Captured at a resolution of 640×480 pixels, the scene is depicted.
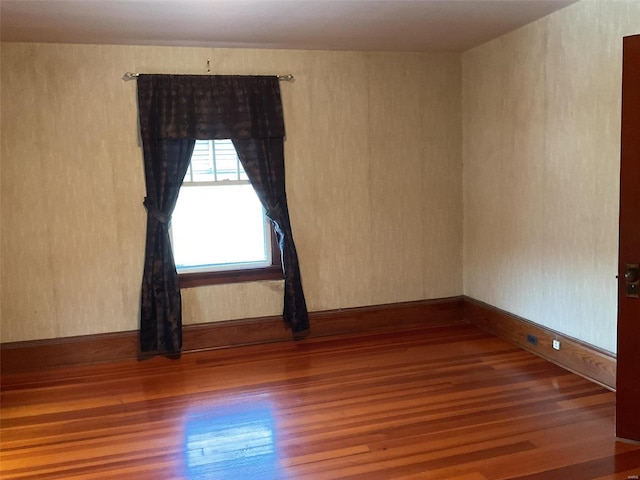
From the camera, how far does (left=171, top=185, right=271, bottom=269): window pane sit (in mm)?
4781

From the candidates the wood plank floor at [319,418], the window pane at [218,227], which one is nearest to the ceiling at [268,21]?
the window pane at [218,227]

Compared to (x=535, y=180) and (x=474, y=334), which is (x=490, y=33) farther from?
(x=474, y=334)

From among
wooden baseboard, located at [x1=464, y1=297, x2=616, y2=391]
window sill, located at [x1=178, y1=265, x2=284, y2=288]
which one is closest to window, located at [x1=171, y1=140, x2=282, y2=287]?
window sill, located at [x1=178, y1=265, x2=284, y2=288]

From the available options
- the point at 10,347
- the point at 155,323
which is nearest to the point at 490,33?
the point at 155,323

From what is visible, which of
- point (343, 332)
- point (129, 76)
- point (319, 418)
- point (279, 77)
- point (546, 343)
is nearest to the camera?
point (319, 418)

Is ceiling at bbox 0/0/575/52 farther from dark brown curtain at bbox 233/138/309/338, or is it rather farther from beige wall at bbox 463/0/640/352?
dark brown curtain at bbox 233/138/309/338

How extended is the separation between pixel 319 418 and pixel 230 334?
65.2 inches

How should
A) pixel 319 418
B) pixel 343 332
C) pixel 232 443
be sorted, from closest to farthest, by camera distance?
pixel 232 443 → pixel 319 418 → pixel 343 332

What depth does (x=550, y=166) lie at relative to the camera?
4.16 meters

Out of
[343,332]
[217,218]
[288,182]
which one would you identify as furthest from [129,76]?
[343,332]

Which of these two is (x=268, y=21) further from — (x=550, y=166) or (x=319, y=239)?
(x=550, y=166)

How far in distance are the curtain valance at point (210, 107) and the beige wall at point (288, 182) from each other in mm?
129

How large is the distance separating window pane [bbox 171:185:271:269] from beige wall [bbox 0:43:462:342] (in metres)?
0.28

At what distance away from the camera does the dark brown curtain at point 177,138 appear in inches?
177
